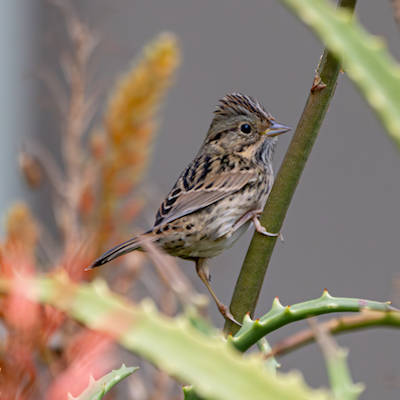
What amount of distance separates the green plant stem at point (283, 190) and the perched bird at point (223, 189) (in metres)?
0.70

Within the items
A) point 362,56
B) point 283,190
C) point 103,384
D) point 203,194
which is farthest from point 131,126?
point 362,56

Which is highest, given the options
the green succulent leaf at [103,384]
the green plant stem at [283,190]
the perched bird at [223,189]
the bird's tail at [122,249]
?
the perched bird at [223,189]

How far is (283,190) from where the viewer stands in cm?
83

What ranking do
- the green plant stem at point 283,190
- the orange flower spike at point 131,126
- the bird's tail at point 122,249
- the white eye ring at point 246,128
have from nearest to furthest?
the green plant stem at point 283,190
the bird's tail at point 122,249
the orange flower spike at point 131,126
the white eye ring at point 246,128

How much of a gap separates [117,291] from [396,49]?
5.10 ft

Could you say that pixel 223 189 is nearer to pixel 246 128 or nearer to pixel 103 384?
pixel 246 128

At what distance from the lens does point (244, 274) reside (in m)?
0.83

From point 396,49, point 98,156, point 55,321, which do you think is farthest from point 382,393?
point 55,321

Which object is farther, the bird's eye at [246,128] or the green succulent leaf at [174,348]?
the bird's eye at [246,128]

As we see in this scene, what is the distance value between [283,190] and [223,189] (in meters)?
0.91

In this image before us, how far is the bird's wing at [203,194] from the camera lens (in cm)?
168

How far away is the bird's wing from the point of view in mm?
1685

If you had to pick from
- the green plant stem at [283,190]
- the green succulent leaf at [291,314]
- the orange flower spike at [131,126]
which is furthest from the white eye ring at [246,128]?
the green succulent leaf at [291,314]

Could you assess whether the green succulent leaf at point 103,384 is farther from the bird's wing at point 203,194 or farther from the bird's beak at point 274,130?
the bird's beak at point 274,130
